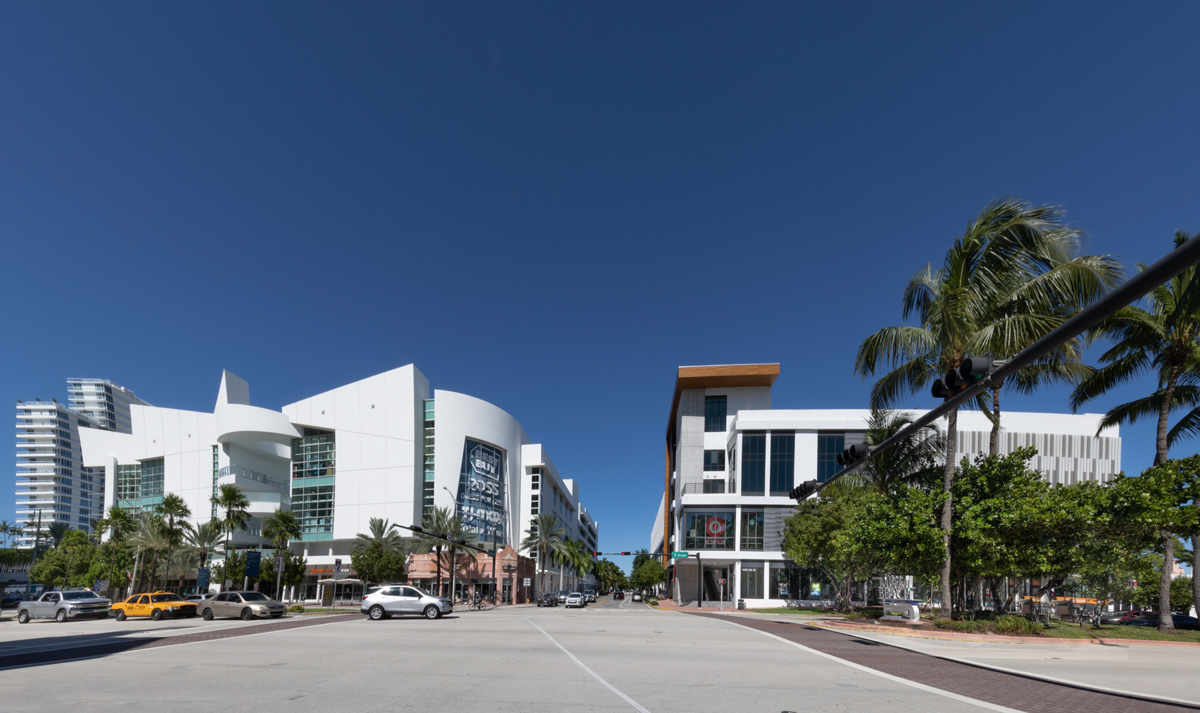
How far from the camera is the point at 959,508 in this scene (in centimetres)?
2372

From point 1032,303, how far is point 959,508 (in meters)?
8.00

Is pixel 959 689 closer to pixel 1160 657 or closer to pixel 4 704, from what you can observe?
pixel 1160 657

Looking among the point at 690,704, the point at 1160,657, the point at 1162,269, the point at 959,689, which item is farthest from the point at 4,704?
the point at 1160,657

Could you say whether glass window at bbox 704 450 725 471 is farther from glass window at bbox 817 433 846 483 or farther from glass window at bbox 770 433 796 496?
glass window at bbox 817 433 846 483

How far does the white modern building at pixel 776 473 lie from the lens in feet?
196

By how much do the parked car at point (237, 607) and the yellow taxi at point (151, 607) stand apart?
6.20 feet

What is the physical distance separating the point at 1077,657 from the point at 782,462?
45.6 meters

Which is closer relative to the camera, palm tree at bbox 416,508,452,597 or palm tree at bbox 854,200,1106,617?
palm tree at bbox 854,200,1106,617

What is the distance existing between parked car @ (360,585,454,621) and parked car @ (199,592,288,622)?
4.50m

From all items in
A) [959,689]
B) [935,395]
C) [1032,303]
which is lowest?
[959,689]

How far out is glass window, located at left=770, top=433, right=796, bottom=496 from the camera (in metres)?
61.4

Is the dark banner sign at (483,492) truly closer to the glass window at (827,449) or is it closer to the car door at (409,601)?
the glass window at (827,449)

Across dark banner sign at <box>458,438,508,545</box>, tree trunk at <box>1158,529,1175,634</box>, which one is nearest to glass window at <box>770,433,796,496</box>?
tree trunk at <box>1158,529,1175,634</box>

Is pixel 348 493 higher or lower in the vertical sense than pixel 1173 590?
higher
